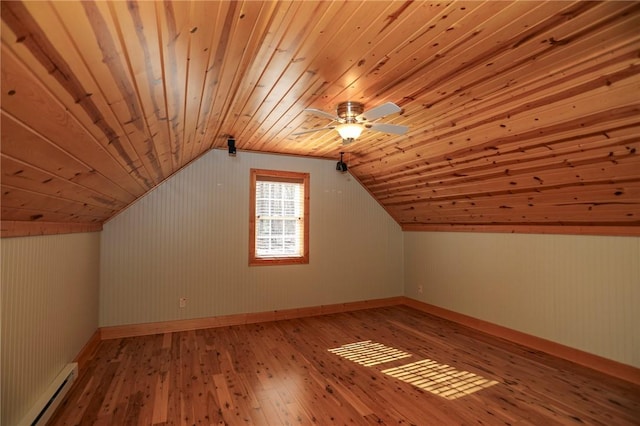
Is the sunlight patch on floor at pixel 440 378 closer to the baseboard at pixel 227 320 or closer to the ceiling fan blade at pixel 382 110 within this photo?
the baseboard at pixel 227 320

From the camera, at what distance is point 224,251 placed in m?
4.37

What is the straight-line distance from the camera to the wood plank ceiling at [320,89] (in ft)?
3.59

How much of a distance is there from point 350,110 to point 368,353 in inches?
97.6

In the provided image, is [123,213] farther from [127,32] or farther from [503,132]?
[503,132]

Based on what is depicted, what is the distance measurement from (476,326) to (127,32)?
4.70 metres

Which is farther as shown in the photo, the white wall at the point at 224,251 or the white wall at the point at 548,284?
the white wall at the point at 224,251

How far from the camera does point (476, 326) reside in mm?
4312

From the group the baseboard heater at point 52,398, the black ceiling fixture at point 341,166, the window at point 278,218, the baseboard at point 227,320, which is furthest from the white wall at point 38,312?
the black ceiling fixture at point 341,166

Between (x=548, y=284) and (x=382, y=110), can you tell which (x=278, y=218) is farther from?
(x=548, y=284)

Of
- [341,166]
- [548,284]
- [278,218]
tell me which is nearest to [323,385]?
[278,218]

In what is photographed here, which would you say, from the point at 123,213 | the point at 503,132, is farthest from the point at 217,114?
the point at 503,132

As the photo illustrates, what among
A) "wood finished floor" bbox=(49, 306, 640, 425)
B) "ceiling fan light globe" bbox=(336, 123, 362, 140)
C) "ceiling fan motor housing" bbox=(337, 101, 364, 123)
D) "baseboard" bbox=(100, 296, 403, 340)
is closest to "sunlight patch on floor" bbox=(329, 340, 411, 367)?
"wood finished floor" bbox=(49, 306, 640, 425)

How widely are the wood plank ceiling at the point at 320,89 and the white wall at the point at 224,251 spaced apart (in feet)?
2.15

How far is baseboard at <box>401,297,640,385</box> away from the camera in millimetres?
2929
